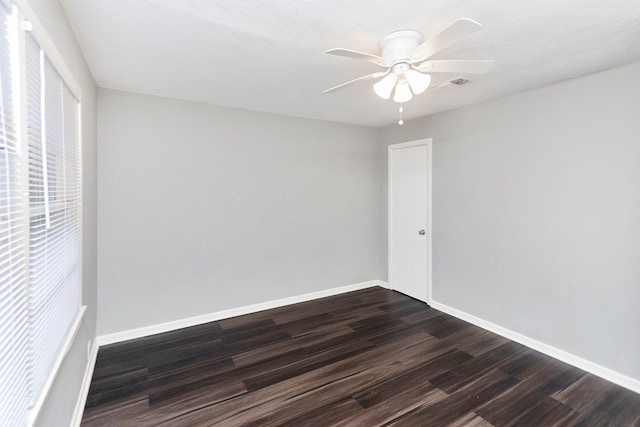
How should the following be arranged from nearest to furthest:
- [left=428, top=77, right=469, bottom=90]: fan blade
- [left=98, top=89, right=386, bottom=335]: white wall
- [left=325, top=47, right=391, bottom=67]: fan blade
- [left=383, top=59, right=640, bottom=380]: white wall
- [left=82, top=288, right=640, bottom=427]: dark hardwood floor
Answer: [left=325, top=47, right=391, bottom=67]: fan blade, [left=82, top=288, right=640, bottom=427]: dark hardwood floor, [left=383, top=59, right=640, bottom=380]: white wall, [left=428, top=77, right=469, bottom=90]: fan blade, [left=98, top=89, right=386, bottom=335]: white wall

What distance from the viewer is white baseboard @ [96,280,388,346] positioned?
3.08 meters

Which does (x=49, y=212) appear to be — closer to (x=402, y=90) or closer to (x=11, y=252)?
(x=11, y=252)

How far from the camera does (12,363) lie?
→ 1013 millimetres

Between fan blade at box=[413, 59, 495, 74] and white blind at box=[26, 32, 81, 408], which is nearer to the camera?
white blind at box=[26, 32, 81, 408]

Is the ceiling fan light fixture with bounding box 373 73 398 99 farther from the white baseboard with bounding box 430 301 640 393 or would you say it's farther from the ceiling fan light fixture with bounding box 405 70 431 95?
the white baseboard with bounding box 430 301 640 393

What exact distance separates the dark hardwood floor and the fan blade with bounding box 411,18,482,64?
7.52 feet

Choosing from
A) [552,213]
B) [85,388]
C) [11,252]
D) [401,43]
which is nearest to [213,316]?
[85,388]

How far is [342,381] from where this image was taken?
2.46m

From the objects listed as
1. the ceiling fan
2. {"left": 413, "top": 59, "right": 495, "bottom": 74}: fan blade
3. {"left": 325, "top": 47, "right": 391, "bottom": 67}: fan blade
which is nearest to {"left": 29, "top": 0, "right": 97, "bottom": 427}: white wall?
{"left": 325, "top": 47, "right": 391, "bottom": 67}: fan blade

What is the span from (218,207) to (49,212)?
208 cm

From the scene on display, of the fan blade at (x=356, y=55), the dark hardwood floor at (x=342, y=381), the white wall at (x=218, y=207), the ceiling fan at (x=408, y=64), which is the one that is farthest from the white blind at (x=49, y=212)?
the ceiling fan at (x=408, y=64)

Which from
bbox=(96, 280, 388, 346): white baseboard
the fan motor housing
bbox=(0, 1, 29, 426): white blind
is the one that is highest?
the fan motor housing

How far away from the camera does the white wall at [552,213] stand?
241cm

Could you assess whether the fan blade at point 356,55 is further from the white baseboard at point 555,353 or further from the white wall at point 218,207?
the white baseboard at point 555,353
